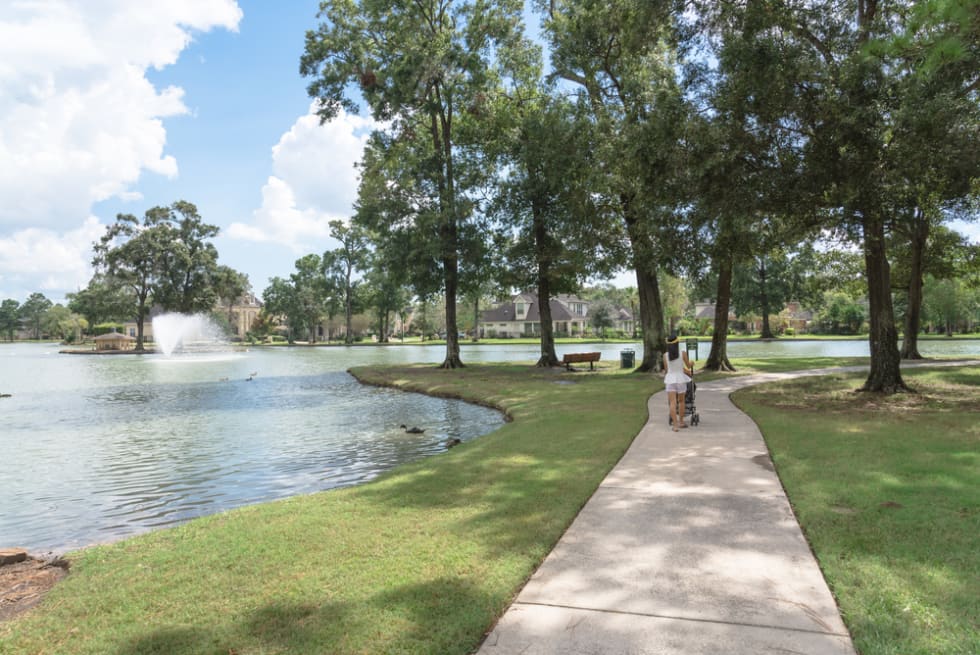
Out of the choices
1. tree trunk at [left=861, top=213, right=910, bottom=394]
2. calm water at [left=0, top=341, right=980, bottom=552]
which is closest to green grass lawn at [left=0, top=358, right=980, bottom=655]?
calm water at [left=0, top=341, right=980, bottom=552]

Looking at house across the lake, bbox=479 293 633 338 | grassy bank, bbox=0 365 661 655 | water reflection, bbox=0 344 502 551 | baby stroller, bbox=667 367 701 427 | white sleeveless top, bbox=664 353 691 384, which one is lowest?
water reflection, bbox=0 344 502 551

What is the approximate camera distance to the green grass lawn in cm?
387

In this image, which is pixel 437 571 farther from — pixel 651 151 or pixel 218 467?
pixel 651 151

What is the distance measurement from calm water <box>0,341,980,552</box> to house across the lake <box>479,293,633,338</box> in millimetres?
77281

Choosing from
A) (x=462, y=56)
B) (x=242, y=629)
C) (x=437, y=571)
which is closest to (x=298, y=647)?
(x=242, y=629)

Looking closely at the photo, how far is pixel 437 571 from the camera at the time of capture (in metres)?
4.80

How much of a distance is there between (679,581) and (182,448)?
40.8 feet

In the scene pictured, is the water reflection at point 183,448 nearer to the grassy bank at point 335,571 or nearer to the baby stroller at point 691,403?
the grassy bank at point 335,571

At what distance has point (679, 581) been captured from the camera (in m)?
4.44

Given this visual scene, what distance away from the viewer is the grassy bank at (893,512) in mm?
3838

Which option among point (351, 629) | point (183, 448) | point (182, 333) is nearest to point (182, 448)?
point (183, 448)

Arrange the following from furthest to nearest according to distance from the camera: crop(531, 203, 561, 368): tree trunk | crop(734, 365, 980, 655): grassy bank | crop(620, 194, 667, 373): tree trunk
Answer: crop(531, 203, 561, 368): tree trunk
crop(620, 194, 667, 373): tree trunk
crop(734, 365, 980, 655): grassy bank

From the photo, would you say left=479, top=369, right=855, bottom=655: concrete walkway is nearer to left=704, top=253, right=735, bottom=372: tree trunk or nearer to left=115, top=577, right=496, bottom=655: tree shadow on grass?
left=115, top=577, right=496, bottom=655: tree shadow on grass

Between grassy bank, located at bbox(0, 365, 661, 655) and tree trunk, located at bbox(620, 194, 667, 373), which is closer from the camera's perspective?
grassy bank, located at bbox(0, 365, 661, 655)
